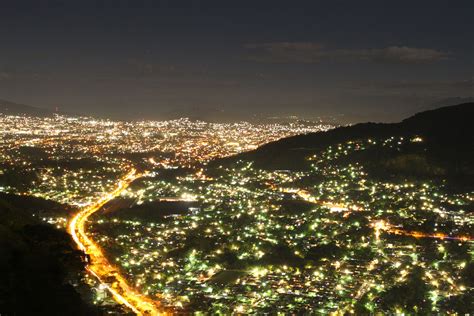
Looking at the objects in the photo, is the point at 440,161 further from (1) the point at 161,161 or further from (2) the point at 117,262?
(1) the point at 161,161

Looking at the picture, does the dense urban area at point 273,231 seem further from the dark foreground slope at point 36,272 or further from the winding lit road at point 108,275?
the dark foreground slope at point 36,272

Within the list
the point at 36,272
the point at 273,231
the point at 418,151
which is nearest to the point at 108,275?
the point at 273,231

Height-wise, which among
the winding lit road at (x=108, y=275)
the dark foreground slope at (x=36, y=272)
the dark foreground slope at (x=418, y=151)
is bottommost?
the winding lit road at (x=108, y=275)

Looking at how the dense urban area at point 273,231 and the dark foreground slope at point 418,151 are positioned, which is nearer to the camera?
the dense urban area at point 273,231

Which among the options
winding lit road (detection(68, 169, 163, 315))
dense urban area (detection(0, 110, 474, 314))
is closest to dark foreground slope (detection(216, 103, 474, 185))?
dense urban area (detection(0, 110, 474, 314))

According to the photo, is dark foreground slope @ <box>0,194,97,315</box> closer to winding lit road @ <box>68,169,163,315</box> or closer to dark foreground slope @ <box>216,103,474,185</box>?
winding lit road @ <box>68,169,163,315</box>

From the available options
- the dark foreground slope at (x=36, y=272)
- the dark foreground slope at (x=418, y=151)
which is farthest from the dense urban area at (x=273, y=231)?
the dark foreground slope at (x=36, y=272)
